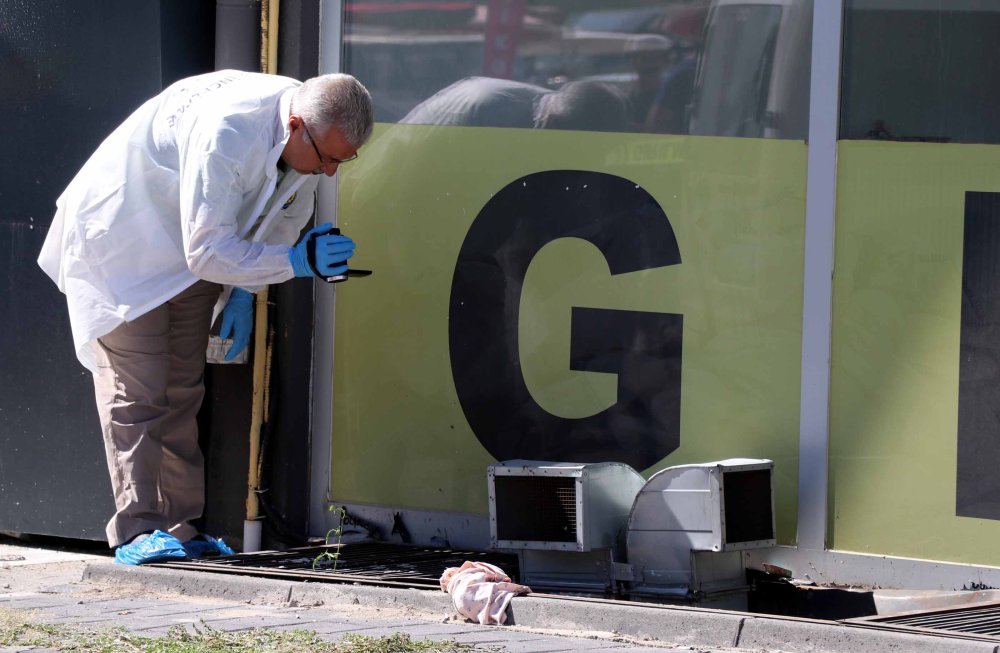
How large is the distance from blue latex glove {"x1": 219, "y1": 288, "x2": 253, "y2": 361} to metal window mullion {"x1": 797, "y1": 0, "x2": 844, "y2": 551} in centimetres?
209

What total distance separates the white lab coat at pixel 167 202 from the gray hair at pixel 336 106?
112 millimetres

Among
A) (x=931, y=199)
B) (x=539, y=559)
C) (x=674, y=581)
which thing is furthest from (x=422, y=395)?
(x=931, y=199)

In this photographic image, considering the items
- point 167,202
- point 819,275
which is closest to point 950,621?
point 819,275

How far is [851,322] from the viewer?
4.43 meters

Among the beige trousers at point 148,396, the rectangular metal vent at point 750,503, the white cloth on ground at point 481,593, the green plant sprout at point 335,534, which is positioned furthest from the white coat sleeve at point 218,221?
the rectangular metal vent at point 750,503

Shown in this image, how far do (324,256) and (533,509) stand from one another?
42.6 inches

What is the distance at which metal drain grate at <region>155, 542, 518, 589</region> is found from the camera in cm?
443

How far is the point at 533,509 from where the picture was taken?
4461 millimetres

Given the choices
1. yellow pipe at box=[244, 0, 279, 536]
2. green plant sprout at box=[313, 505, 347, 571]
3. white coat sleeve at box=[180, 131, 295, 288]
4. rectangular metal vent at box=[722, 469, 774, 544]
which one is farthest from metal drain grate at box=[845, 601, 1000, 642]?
yellow pipe at box=[244, 0, 279, 536]

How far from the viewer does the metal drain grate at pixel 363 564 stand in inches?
174

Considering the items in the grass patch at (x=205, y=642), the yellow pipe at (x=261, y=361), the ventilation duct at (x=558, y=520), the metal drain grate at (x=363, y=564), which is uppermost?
the yellow pipe at (x=261, y=361)

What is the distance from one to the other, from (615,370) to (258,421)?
143 cm

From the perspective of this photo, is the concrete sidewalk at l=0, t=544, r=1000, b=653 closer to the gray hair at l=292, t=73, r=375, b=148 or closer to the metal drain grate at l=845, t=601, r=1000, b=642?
the metal drain grate at l=845, t=601, r=1000, b=642

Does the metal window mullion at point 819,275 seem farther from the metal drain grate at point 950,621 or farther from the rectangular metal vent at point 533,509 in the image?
the rectangular metal vent at point 533,509
